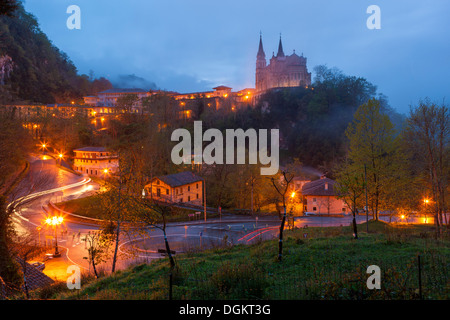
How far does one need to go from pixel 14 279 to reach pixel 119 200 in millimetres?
5195

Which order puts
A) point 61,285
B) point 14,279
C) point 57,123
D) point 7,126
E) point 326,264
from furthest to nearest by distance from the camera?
point 57,123 → point 7,126 → point 14,279 → point 61,285 → point 326,264

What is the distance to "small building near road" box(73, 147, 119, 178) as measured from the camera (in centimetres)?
4772

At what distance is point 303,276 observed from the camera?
7.74 m

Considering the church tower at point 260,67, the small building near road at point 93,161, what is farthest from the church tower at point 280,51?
the small building near road at point 93,161

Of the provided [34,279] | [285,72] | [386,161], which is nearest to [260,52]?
[285,72]

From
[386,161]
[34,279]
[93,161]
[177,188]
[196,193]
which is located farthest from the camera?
[93,161]

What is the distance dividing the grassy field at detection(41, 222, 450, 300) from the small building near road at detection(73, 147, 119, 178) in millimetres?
38825

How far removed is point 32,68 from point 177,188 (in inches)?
2861

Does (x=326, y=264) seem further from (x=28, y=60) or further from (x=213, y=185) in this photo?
(x=28, y=60)

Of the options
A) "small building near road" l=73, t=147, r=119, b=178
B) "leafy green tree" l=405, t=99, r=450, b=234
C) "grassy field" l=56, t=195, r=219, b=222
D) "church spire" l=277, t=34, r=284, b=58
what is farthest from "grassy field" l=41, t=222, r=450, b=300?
"church spire" l=277, t=34, r=284, b=58

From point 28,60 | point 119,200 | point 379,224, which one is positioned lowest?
point 379,224

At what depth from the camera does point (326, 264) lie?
8.70 metres

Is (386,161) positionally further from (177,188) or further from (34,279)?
(177,188)

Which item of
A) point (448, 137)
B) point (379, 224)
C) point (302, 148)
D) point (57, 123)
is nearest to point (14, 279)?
point (379, 224)
